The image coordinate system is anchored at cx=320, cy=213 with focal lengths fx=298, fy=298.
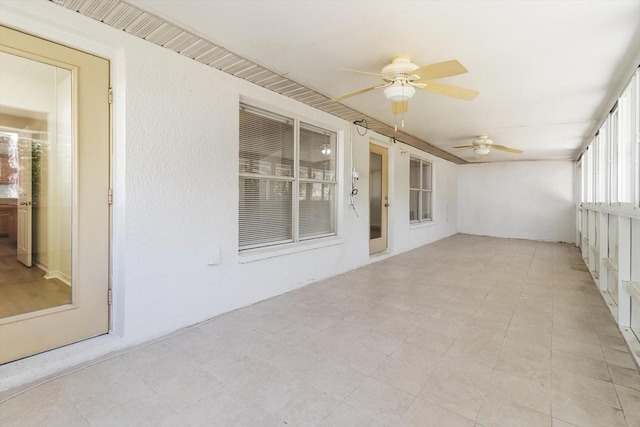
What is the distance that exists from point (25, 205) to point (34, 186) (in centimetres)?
14

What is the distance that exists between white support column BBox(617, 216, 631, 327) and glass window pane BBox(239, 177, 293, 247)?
335 centimetres

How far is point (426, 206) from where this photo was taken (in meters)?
7.95

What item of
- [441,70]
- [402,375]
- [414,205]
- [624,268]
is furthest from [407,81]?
[414,205]

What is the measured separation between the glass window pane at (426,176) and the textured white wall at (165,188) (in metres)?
5.37

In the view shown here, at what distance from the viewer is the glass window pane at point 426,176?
7.82 m

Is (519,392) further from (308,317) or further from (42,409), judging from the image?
(42,409)

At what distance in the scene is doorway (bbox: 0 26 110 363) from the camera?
1926 millimetres

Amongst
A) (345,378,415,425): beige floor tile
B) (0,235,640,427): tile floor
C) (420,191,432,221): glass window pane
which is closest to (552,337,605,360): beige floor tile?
(0,235,640,427): tile floor

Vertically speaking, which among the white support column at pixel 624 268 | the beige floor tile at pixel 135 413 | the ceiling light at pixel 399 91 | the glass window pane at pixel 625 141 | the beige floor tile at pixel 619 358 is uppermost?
the ceiling light at pixel 399 91

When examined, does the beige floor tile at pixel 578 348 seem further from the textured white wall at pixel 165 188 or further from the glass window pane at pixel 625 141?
the textured white wall at pixel 165 188

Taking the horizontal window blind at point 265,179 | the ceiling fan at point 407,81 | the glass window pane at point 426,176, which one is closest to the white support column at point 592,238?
the glass window pane at point 426,176

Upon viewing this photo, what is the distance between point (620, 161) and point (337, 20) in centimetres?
312

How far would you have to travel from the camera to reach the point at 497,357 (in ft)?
7.05

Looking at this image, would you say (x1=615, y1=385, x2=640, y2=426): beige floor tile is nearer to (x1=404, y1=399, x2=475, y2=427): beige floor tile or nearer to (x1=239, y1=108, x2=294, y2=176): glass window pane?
(x1=404, y1=399, x2=475, y2=427): beige floor tile
